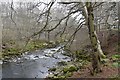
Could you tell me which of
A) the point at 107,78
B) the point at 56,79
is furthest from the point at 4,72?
the point at 107,78

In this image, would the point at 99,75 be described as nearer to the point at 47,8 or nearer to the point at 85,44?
the point at 47,8

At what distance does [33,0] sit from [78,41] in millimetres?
13884

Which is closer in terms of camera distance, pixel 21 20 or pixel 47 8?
pixel 47 8

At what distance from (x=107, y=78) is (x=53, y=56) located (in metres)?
15.8

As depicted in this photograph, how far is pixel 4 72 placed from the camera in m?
18.5

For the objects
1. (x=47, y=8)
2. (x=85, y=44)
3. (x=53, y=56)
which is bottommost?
(x=53, y=56)

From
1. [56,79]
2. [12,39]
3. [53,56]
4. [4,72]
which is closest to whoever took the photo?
[56,79]

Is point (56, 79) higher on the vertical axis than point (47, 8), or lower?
lower

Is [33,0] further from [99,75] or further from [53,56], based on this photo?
[53,56]

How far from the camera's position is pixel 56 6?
38.9 feet

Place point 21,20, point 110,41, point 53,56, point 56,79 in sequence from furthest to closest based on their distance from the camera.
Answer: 1. point 21,20
2. point 53,56
3. point 110,41
4. point 56,79

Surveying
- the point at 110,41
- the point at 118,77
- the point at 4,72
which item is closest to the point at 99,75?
the point at 118,77

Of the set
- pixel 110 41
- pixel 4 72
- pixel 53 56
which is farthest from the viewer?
pixel 53 56

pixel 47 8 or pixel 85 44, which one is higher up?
pixel 47 8
